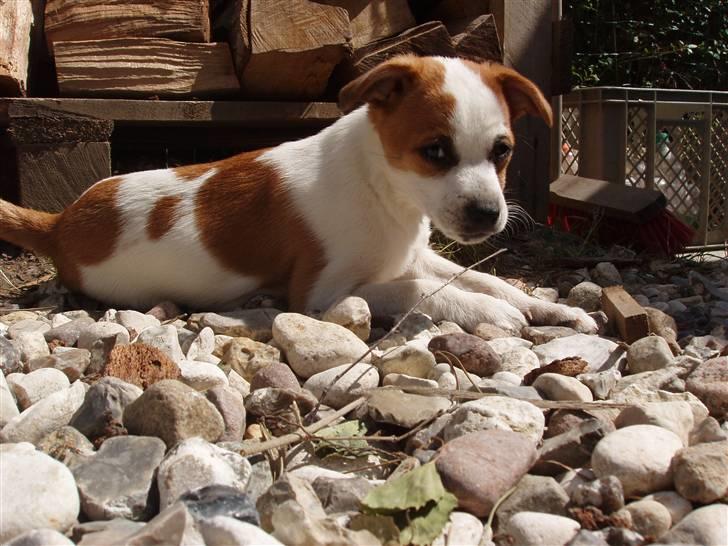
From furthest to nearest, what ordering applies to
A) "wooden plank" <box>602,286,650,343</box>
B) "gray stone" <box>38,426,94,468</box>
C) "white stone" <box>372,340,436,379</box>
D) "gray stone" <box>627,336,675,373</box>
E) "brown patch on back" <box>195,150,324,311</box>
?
"brown patch on back" <box>195,150,324,311</box>
"wooden plank" <box>602,286,650,343</box>
"gray stone" <box>627,336,675,373</box>
"white stone" <box>372,340,436,379</box>
"gray stone" <box>38,426,94,468</box>

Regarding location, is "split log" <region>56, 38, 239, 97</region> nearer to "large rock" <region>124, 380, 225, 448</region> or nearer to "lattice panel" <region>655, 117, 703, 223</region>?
"large rock" <region>124, 380, 225, 448</region>

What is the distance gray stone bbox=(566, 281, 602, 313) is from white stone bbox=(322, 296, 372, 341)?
1024mm

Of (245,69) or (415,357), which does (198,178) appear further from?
(415,357)

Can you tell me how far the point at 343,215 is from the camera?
128 inches

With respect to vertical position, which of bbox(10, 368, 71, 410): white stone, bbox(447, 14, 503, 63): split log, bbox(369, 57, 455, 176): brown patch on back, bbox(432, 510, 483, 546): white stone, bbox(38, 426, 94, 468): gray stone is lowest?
bbox(432, 510, 483, 546): white stone

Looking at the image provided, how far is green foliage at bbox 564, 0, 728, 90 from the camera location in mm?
8477

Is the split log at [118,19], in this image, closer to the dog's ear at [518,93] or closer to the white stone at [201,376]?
the dog's ear at [518,93]

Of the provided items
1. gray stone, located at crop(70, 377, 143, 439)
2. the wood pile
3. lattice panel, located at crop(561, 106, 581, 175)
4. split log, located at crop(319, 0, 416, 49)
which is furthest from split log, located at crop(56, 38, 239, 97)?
gray stone, located at crop(70, 377, 143, 439)

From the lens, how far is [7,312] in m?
3.30

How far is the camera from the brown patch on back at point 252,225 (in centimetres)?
336

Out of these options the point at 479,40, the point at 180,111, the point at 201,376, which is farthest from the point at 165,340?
the point at 479,40

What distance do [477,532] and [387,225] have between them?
6.26ft

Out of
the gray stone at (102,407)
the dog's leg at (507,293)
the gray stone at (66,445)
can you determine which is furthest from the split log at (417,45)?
the gray stone at (66,445)

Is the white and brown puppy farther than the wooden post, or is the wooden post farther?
the wooden post
